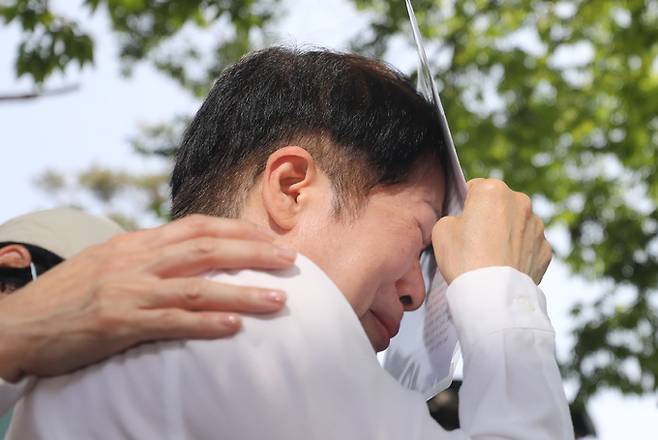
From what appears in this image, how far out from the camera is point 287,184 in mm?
1868

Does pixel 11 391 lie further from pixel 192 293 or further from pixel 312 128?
pixel 312 128

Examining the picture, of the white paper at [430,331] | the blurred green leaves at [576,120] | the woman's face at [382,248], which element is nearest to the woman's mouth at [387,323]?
the woman's face at [382,248]

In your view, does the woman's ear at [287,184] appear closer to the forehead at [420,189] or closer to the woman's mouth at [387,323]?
the forehead at [420,189]

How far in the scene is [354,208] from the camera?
1.89 metres

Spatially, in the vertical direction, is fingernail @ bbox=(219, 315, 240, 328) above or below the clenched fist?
below

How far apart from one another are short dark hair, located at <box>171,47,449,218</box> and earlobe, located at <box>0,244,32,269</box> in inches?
33.9

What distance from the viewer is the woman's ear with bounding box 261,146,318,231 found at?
6.04ft

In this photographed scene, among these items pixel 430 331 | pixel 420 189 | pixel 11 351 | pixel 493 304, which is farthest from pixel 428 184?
pixel 11 351

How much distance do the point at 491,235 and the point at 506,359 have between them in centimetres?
26

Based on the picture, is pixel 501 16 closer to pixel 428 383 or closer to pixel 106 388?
pixel 428 383

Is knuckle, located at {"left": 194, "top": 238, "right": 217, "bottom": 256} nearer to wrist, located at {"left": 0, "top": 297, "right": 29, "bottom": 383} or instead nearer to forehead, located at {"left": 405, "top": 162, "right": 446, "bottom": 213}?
wrist, located at {"left": 0, "top": 297, "right": 29, "bottom": 383}

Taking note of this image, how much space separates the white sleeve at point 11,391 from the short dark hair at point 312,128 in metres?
0.52

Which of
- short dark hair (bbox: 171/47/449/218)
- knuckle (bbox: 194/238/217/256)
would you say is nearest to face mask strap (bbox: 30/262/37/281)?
short dark hair (bbox: 171/47/449/218)

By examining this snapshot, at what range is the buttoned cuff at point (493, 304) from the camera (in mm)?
1647
